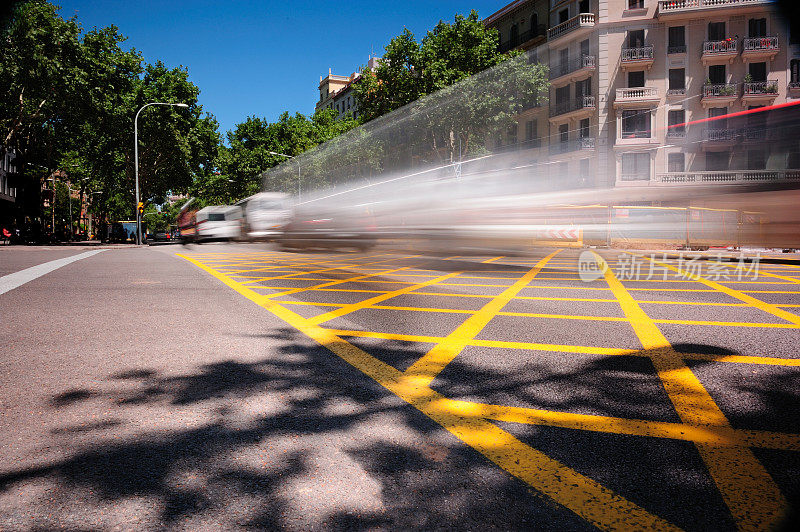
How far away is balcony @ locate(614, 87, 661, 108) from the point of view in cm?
3456

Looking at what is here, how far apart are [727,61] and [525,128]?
567 inches

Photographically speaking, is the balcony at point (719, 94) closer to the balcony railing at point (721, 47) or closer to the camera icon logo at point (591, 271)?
the balcony railing at point (721, 47)

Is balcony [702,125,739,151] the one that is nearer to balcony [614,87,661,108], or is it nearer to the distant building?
balcony [614,87,661,108]

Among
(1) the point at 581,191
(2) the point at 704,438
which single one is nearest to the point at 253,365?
(2) the point at 704,438

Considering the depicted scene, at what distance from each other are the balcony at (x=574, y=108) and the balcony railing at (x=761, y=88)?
368 inches

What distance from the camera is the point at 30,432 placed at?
224 cm

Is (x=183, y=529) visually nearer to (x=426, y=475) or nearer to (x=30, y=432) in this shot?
(x=426, y=475)

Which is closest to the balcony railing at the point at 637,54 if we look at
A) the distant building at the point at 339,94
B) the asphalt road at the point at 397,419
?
the asphalt road at the point at 397,419

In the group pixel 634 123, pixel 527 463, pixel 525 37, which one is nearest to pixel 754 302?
pixel 527 463

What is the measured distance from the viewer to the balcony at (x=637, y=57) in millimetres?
34125

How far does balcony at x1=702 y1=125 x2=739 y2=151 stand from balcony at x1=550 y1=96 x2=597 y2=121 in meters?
32.9

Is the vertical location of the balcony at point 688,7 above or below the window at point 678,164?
above

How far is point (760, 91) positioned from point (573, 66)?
12023mm

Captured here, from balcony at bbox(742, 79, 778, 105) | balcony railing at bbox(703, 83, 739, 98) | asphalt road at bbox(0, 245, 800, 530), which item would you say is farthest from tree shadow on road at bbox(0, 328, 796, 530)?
balcony at bbox(742, 79, 778, 105)
